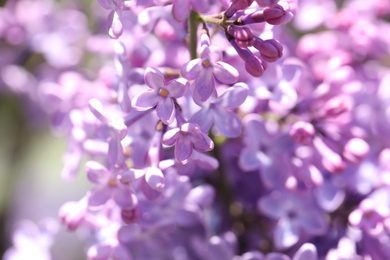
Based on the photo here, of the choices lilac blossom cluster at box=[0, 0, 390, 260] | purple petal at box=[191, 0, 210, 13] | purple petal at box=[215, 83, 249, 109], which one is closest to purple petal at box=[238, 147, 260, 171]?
lilac blossom cluster at box=[0, 0, 390, 260]

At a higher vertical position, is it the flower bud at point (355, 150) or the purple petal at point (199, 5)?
the purple petal at point (199, 5)

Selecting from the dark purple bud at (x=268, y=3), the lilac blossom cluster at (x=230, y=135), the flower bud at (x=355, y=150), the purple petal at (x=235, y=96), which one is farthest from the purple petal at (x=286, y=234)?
the dark purple bud at (x=268, y=3)

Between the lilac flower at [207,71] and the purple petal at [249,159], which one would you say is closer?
the lilac flower at [207,71]

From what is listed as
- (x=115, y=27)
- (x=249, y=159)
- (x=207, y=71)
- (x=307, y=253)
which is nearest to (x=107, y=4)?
(x=115, y=27)

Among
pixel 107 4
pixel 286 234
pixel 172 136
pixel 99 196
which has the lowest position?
pixel 286 234

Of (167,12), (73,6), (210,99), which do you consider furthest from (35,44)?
(210,99)

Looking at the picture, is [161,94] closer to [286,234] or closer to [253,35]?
[253,35]

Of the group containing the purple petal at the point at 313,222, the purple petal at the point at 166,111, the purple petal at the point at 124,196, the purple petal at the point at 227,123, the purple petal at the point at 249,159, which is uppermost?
the purple petal at the point at 166,111

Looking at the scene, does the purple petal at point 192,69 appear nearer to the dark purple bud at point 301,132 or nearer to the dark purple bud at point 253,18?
the dark purple bud at point 253,18
